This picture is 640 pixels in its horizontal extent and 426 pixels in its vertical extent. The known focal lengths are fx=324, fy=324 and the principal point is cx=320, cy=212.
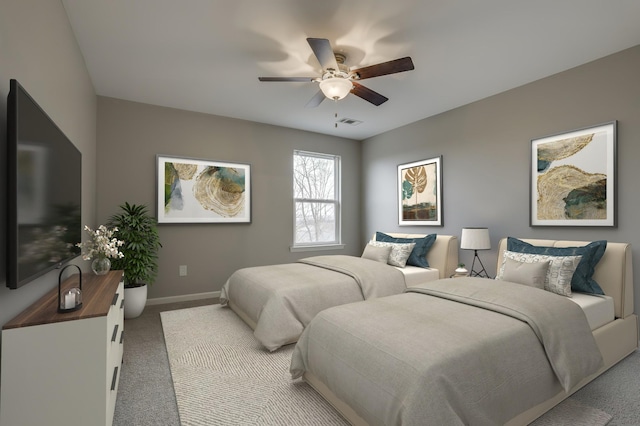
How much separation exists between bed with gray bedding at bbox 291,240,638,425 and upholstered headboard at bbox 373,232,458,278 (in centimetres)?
160

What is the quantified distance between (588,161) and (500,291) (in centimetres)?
190

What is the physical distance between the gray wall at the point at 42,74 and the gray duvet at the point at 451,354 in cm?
154

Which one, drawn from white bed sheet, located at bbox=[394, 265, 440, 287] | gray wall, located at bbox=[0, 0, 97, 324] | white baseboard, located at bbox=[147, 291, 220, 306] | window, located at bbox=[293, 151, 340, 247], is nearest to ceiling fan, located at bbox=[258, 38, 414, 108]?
gray wall, located at bbox=[0, 0, 97, 324]

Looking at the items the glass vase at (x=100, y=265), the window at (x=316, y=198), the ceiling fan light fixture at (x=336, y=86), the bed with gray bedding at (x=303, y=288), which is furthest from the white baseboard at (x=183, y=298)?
the ceiling fan light fixture at (x=336, y=86)

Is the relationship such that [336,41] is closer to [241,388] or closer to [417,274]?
[417,274]

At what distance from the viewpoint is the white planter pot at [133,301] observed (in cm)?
355

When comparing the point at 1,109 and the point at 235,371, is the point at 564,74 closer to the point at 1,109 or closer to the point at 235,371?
the point at 235,371

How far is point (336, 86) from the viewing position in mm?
2764

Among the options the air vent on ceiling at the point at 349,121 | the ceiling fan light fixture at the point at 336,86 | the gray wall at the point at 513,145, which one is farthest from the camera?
the air vent on ceiling at the point at 349,121

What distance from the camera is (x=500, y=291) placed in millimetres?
2209

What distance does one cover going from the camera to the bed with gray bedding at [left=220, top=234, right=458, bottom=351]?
276 centimetres

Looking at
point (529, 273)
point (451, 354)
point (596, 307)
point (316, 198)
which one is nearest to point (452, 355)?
point (451, 354)

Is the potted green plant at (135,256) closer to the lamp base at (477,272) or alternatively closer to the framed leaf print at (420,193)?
the framed leaf print at (420,193)

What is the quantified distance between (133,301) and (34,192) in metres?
2.51
